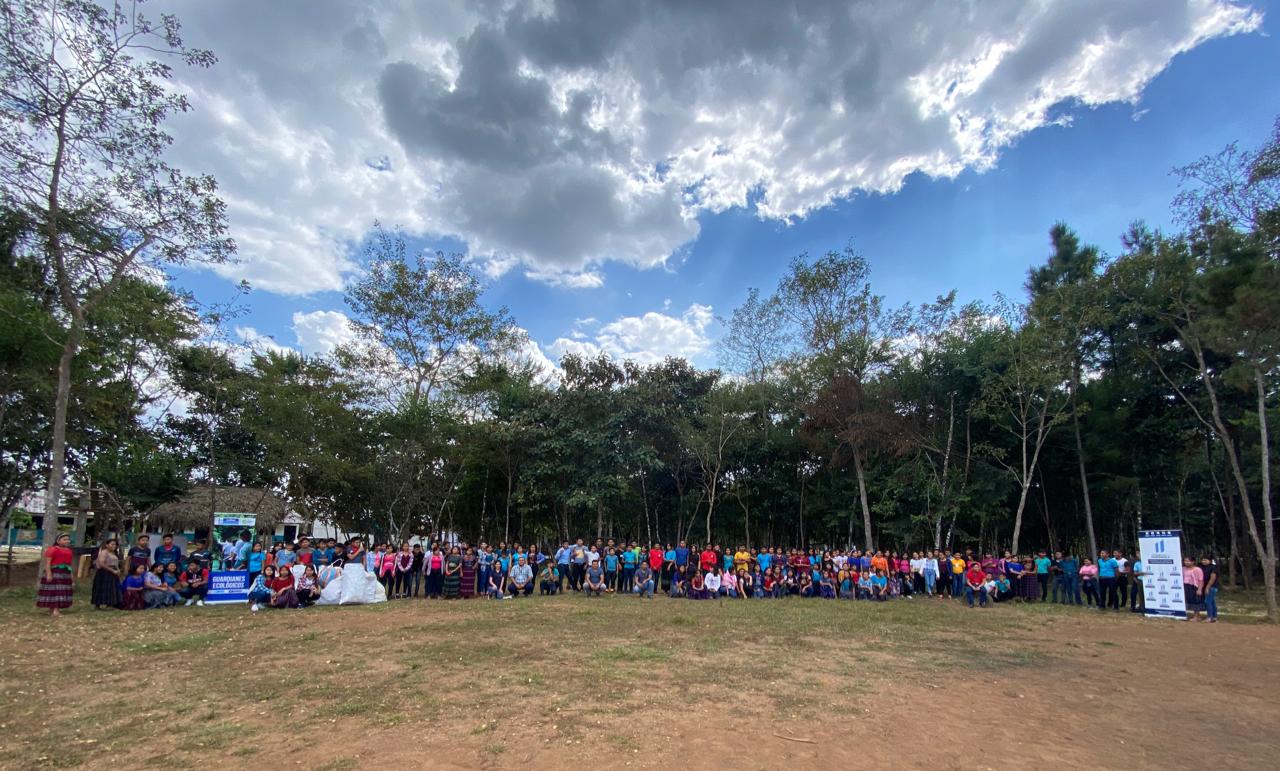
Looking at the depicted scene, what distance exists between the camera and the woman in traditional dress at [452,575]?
46.9ft

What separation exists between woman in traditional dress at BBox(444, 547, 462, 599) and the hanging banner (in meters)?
14.0

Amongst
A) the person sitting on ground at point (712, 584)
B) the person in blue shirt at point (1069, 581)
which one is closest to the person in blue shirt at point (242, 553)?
the person sitting on ground at point (712, 584)

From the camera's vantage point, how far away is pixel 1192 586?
13523mm

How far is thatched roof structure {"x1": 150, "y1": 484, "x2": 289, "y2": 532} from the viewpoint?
73.1 feet

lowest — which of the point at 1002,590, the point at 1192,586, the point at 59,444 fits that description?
Answer: the point at 1002,590

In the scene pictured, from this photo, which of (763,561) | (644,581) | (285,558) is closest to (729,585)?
(763,561)

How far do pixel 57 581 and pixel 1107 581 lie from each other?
19.9 metres

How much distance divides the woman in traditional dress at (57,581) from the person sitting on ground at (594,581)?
930cm

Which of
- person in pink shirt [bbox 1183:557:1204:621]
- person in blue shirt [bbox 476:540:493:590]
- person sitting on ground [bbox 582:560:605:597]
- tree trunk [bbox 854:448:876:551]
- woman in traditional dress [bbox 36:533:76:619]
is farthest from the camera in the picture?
tree trunk [bbox 854:448:876:551]

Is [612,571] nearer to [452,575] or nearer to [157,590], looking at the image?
[452,575]

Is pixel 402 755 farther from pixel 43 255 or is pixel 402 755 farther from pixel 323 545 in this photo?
pixel 43 255

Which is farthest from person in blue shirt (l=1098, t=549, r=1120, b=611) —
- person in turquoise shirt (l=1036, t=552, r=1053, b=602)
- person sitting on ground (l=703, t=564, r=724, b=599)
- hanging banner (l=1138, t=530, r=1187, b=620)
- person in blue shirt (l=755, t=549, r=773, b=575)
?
person sitting on ground (l=703, t=564, r=724, b=599)

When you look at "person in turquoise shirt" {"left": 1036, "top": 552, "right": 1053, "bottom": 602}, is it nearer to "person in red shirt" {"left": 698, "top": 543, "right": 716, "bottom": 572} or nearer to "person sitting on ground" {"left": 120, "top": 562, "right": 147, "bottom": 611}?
"person in red shirt" {"left": 698, "top": 543, "right": 716, "bottom": 572}

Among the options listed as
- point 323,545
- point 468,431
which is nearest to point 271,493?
point 468,431
